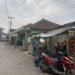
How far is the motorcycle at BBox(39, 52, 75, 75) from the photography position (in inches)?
393

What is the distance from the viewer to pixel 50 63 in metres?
11.3

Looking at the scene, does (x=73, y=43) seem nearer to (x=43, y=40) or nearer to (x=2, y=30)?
(x=43, y=40)

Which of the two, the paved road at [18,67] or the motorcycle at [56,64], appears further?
the paved road at [18,67]

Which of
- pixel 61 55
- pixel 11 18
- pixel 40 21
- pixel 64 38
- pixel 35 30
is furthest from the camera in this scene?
pixel 11 18

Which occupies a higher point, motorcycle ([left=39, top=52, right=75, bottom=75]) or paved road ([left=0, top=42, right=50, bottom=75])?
motorcycle ([left=39, top=52, right=75, bottom=75])

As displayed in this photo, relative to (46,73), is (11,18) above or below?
above

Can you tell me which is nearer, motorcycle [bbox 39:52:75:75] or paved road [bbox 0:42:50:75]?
motorcycle [bbox 39:52:75:75]

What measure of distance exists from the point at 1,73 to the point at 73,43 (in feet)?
18.1

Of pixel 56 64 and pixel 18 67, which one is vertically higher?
pixel 56 64

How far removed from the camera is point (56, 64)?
11.2 metres

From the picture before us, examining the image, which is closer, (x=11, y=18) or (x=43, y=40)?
(x=43, y=40)

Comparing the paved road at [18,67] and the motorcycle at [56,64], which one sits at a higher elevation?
the motorcycle at [56,64]

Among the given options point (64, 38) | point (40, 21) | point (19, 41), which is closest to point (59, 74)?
point (64, 38)

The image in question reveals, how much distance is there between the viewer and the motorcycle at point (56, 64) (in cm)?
997
